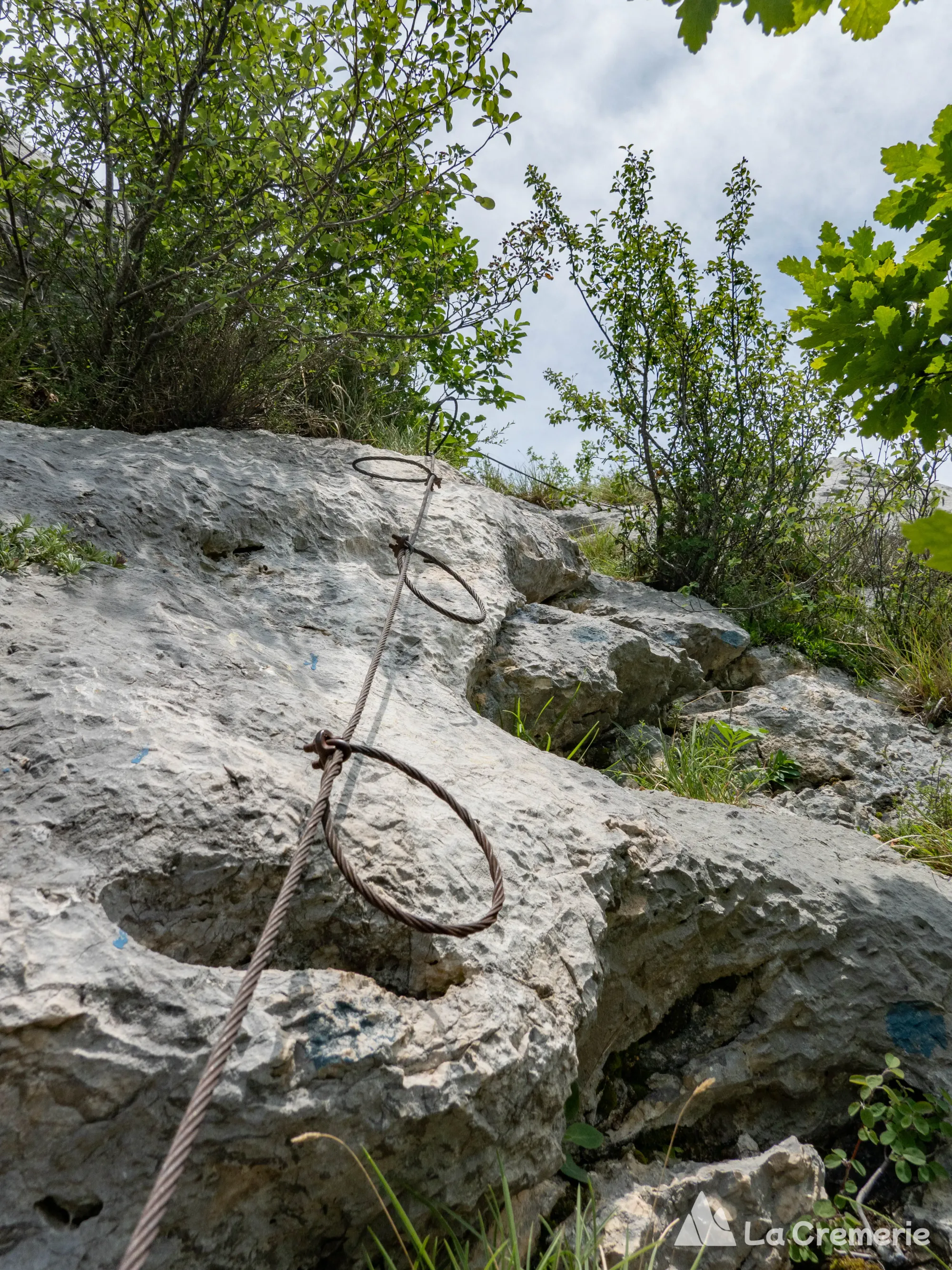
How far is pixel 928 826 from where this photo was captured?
357 cm

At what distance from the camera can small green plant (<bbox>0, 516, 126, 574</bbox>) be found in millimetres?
2283

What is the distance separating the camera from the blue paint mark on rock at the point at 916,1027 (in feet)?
7.72

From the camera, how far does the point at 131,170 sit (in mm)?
3854

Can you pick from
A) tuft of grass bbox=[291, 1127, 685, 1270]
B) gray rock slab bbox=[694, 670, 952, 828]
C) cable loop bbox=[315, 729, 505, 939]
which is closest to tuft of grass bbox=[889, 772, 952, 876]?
gray rock slab bbox=[694, 670, 952, 828]

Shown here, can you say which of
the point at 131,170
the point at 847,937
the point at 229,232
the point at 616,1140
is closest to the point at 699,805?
the point at 847,937

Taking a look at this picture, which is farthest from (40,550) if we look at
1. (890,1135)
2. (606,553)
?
(606,553)

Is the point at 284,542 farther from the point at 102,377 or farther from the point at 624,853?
the point at 624,853

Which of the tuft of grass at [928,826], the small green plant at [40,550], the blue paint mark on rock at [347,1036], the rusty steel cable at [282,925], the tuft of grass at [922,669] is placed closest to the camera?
the rusty steel cable at [282,925]

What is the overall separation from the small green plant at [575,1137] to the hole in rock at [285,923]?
1.99ft

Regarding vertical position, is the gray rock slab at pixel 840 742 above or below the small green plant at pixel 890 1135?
above

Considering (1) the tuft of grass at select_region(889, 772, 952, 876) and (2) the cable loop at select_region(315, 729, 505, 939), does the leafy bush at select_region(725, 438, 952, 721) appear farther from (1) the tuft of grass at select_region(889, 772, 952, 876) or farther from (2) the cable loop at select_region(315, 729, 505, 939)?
(2) the cable loop at select_region(315, 729, 505, 939)

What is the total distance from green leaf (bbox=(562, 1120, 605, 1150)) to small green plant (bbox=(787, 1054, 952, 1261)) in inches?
31.0

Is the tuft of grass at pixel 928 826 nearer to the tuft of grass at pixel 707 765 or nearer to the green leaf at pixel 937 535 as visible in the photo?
the tuft of grass at pixel 707 765

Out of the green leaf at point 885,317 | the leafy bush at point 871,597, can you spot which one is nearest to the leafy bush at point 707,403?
the leafy bush at point 871,597
